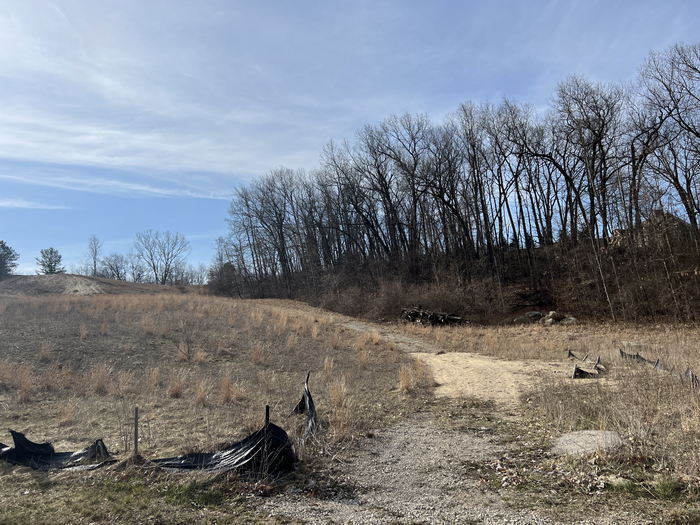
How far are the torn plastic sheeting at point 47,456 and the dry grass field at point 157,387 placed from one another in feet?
0.66

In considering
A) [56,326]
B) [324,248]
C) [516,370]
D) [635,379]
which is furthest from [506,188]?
[56,326]

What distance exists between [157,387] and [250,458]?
667 centimetres

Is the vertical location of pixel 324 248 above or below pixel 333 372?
above

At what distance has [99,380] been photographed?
35.1ft

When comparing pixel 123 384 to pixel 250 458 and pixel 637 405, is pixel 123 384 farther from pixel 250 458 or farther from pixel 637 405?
pixel 637 405

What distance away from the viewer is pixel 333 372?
13047mm

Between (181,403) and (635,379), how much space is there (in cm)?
923

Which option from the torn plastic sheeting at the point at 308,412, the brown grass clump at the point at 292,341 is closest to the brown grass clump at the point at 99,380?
the torn plastic sheeting at the point at 308,412

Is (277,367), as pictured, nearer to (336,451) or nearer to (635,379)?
(336,451)

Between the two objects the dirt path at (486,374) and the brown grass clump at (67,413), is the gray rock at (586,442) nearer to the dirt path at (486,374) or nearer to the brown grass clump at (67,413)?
the dirt path at (486,374)

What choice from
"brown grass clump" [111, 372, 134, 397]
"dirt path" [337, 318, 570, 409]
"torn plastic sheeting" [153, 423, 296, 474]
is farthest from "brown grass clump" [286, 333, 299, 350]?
"torn plastic sheeting" [153, 423, 296, 474]

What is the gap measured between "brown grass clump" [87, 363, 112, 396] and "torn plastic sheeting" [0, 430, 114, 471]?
181 inches

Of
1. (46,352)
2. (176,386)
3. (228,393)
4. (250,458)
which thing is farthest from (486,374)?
(46,352)

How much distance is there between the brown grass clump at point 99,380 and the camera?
410 inches
